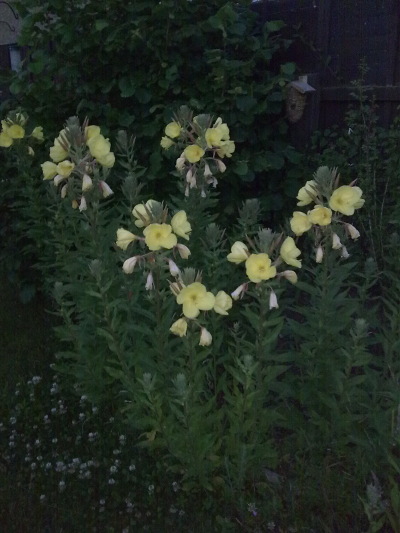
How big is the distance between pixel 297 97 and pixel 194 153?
67.6 inches

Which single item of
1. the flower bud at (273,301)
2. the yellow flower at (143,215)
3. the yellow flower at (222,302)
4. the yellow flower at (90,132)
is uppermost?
the yellow flower at (90,132)

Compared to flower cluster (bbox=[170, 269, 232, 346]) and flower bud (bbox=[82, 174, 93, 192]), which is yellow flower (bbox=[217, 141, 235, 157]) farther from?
flower cluster (bbox=[170, 269, 232, 346])

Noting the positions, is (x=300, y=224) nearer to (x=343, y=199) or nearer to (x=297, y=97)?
(x=343, y=199)

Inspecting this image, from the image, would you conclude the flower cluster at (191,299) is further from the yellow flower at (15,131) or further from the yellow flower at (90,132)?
the yellow flower at (15,131)

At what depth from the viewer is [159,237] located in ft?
8.04

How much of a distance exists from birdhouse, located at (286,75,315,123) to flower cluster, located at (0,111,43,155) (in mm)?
1680

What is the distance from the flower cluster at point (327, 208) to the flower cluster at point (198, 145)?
2.13 ft

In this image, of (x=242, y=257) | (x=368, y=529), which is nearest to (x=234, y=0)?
(x=242, y=257)

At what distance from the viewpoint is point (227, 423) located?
3.25 meters

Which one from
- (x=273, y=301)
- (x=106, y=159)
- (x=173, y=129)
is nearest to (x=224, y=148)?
(x=173, y=129)

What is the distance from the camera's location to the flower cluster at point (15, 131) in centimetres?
394

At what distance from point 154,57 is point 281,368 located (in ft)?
8.37

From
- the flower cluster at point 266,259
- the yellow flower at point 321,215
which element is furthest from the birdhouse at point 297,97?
the flower cluster at point 266,259

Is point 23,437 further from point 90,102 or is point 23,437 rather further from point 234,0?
point 234,0
